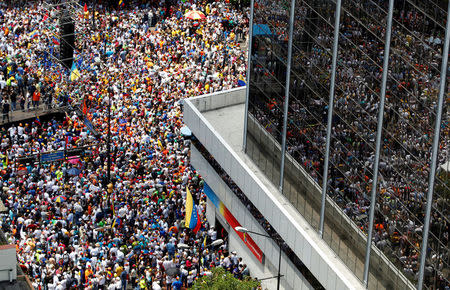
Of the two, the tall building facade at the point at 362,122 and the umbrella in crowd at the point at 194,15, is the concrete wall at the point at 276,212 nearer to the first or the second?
the tall building facade at the point at 362,122

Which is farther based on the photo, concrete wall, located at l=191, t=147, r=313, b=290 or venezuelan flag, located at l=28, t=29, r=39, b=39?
venezuelan flag, located at l=28, t=29, r=39, b=39

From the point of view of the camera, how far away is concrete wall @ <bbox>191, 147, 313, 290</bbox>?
148ft

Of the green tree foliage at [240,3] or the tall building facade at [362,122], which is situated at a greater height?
the tall building facade at [362,122]

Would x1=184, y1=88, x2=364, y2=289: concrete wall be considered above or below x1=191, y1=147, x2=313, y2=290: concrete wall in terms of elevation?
above

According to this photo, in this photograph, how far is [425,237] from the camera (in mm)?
36094

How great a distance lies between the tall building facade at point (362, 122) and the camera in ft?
116

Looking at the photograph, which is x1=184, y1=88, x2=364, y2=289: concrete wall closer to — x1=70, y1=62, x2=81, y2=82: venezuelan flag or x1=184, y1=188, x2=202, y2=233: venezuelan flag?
x1=184, y1=188, x2=202, y2=233: venezuelan flag

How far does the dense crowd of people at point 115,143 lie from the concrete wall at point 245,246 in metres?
0.85

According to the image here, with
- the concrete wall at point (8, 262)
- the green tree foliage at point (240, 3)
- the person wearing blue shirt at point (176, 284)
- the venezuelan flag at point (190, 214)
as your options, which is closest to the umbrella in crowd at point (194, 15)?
the green tree foliage at point (240, 3)

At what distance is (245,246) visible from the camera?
49562mm

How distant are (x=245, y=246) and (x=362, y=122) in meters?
12.7

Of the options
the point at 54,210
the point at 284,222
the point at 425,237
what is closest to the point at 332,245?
the point at 284,222

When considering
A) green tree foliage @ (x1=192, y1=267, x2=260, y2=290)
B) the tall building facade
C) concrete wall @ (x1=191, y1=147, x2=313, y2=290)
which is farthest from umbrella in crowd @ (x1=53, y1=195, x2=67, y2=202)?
green tree foliage @ (x1=192, y1=267, x2=260, y2=290)

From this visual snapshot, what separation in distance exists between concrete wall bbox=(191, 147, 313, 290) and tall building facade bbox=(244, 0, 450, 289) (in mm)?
2369
